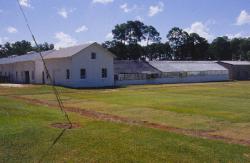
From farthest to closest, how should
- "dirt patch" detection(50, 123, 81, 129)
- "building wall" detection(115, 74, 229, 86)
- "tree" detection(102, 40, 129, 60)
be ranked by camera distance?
"tree" detection(102, 40, 129, 60), "building wall" detection(115, 74, 229, 86), "dirt patch" detection(50, 123, 81, 129)

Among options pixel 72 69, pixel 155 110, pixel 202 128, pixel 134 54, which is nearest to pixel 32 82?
pixel 72 69

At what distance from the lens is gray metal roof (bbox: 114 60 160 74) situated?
206 feet

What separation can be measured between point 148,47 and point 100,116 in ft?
272

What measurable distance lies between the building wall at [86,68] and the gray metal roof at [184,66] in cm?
1529

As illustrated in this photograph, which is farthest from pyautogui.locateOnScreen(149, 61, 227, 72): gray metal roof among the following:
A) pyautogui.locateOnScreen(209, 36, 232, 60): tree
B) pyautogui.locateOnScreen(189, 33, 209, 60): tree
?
pyautogui.locateOnScreen(209, 36, 232, 60): tree

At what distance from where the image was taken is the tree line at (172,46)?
299 feet

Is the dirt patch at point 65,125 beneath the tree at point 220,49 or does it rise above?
beneath

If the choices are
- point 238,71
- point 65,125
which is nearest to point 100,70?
point 65,125

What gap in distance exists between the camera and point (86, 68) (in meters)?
52.4

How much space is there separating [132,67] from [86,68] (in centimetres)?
1507

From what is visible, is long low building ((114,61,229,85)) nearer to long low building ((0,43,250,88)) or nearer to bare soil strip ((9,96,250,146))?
long low building ((0,43,250,88))

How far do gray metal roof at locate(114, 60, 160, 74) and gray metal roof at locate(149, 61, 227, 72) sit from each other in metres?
1.65

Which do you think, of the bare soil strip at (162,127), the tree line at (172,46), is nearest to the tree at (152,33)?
the tree line at (172,46)

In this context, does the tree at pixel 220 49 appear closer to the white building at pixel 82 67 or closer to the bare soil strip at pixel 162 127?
the white building at pixel 82 67
